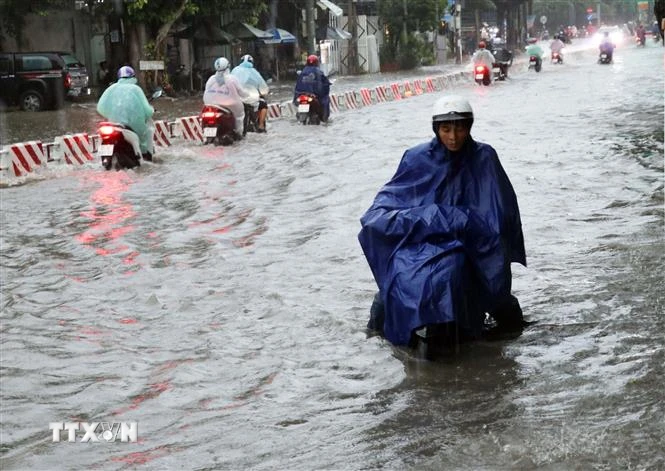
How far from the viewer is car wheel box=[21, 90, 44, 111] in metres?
29.3

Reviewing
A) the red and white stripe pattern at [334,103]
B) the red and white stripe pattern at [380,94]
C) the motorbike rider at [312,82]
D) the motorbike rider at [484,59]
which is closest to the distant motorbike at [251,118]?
the motorbike rider at [312,82]

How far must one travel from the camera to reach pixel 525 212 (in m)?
11.2

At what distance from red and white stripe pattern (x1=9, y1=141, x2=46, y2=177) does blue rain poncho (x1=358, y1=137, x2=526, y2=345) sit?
10.3 metres

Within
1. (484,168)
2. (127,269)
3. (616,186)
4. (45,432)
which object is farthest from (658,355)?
(616,186)

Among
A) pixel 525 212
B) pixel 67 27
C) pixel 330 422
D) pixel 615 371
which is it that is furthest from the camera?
pixel 67 27

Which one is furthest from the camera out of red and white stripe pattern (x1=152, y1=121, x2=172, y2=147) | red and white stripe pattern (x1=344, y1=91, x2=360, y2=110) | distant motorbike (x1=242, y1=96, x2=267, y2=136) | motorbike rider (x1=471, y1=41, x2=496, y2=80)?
motorbike rider (x1=471, y1=41, x2=496, y2=80)

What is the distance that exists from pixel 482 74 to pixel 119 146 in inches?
856

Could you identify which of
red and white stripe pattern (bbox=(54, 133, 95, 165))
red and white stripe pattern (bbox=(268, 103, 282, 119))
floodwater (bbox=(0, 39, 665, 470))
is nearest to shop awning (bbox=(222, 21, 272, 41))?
red and white stripe pattern (bbox=(268, 103, 282, 119))

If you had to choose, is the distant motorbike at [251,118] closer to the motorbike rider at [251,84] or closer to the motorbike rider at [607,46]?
the motorbike rider at [251,84]

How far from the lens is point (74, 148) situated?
16531 millimetres

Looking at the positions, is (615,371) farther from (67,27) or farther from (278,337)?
(67,27)

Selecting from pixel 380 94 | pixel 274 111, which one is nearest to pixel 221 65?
pixel 274 111

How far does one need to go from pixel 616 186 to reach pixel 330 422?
312 inches

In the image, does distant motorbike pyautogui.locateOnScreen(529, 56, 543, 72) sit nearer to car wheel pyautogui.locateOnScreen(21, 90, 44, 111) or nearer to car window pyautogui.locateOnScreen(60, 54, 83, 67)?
car window pyautogui.locateOnScreen(60, 54, 83, 67)
